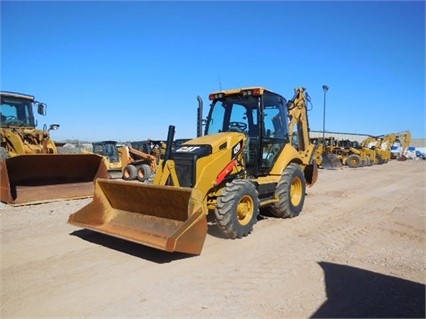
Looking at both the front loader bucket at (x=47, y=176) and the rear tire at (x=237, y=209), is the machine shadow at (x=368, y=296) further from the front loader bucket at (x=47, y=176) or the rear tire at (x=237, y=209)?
the front loader bucket at (x=47, y=176)

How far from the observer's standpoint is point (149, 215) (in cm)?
594

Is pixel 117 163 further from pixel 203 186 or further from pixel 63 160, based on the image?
pixel 203 186

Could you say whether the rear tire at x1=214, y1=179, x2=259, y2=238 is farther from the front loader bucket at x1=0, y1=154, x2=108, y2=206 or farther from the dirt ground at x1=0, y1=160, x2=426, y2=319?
the front loader bucket at x1=0, y1=154, x2=108, y2=206

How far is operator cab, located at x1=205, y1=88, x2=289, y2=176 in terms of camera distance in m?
7.34

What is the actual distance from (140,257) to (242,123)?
11.4ft

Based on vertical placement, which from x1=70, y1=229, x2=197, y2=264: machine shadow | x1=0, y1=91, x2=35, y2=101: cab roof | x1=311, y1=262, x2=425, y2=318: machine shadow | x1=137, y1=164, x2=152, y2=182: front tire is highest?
x1=0, y1=91, x2=35, y2=101: cab roof

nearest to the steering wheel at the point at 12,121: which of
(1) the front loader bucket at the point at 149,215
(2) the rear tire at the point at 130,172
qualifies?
(2) the rear tire at the point at 130,172

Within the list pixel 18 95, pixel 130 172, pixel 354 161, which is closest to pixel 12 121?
pixel 18 95

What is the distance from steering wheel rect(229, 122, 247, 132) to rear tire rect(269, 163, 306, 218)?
122 cm

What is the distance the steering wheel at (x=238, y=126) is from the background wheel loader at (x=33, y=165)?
12.9ft

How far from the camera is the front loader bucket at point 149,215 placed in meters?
4.98

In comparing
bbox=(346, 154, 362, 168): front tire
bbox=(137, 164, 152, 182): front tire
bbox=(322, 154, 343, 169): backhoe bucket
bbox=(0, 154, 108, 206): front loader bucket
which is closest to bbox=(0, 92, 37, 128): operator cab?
bbox=(0, 154, 108, 206): front loader bucket

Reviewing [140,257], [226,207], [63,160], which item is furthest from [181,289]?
[63,160]

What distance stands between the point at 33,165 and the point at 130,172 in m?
7.07
